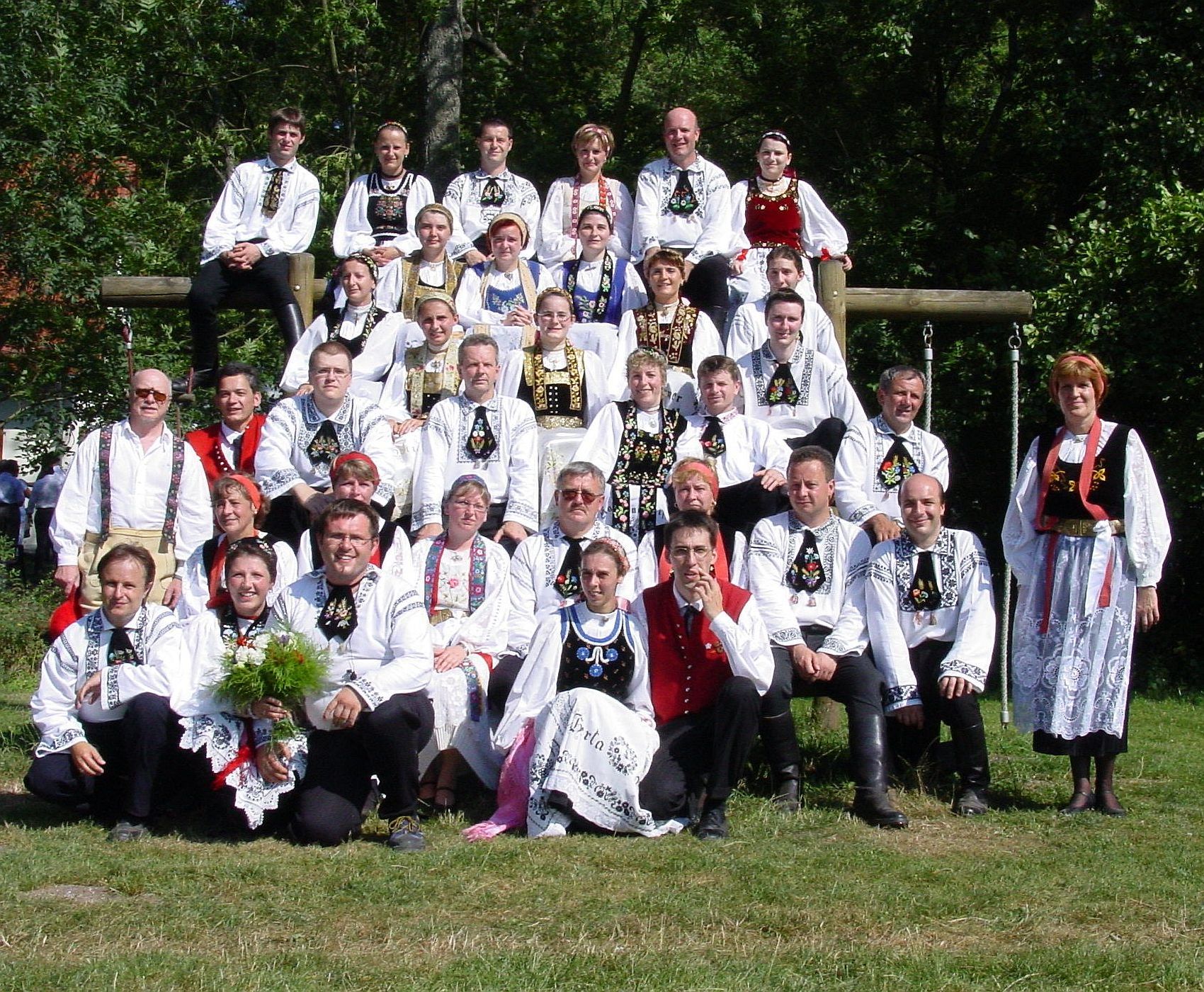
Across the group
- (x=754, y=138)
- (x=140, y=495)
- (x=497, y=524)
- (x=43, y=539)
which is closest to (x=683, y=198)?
(x=497, y=524)

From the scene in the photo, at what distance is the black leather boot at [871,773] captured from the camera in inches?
225

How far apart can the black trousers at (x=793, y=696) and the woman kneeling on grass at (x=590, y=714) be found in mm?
541

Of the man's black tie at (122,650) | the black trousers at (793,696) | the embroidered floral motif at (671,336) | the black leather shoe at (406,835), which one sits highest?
the embroidered floral motif at (671,336)

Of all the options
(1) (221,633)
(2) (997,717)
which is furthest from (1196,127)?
(1) (221,633)

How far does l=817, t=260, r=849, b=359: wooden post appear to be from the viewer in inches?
344

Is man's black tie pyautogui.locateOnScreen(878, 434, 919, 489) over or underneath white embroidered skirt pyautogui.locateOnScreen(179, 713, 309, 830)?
over

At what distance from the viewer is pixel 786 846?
5.31 m

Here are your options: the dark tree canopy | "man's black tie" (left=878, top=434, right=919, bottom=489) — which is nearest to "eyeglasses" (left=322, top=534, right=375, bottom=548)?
"man's black tie" (left=878, top=434, right=919, bottom=489)

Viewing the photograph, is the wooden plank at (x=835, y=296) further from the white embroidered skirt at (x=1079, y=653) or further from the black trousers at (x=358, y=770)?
the black trousers at (x=358, y=770)

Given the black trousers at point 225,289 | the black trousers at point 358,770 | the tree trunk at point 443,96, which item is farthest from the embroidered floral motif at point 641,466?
the tree trunk at point 443,96

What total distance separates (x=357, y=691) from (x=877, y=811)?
6.68ft

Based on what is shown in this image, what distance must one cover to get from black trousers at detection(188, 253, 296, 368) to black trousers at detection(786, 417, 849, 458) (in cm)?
335

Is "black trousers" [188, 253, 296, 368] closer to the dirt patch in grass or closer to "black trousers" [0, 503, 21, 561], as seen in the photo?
the dirt patch in grass

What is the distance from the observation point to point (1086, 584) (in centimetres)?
611
